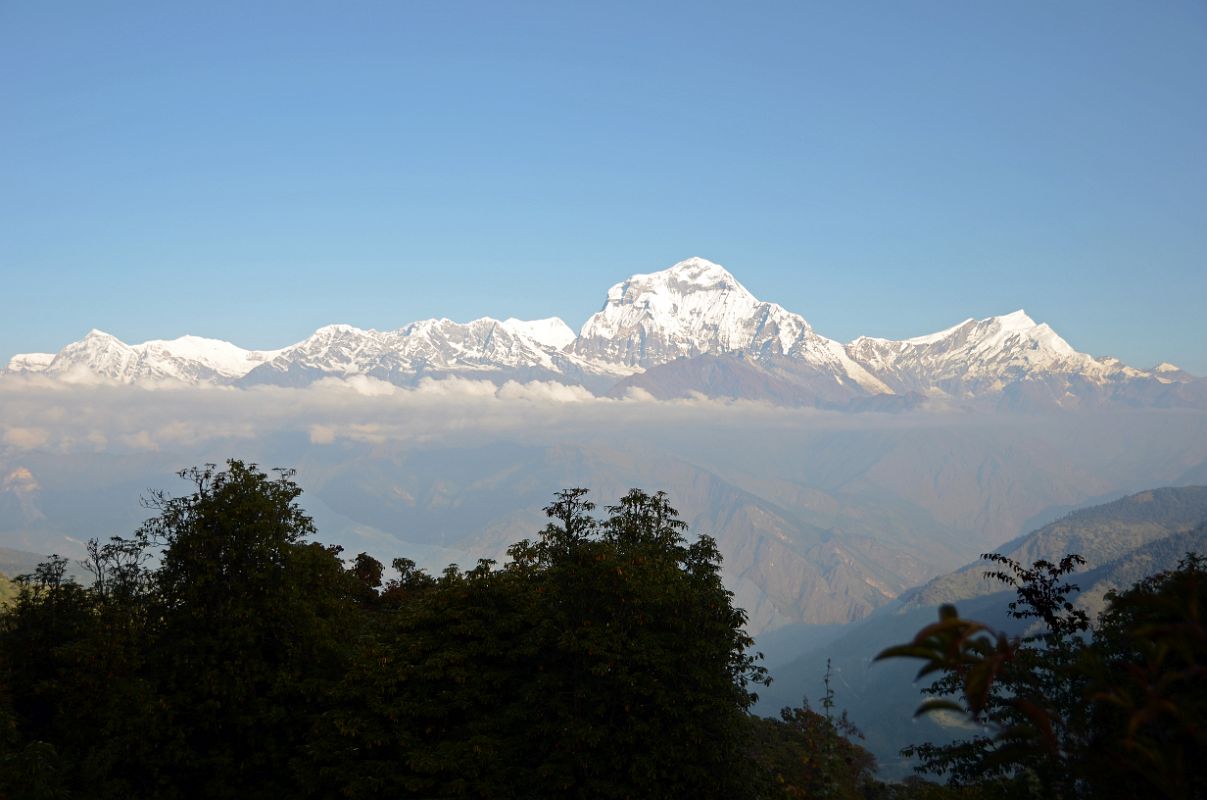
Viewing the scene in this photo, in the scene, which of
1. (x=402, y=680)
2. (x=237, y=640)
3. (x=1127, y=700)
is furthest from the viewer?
(x=237, y=640)

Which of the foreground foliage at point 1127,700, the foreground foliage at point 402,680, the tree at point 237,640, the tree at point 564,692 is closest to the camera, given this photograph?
the foreground foliage at point 1127,700

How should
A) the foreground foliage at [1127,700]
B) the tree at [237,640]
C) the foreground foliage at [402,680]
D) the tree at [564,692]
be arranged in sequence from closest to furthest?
the foreground foliage at [1127,700] → the tree at [564,692] → the foreground foliage at [402,680] → the tree at [237,640]

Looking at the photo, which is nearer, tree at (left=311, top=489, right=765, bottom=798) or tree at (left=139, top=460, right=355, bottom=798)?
tree at (left=311, top=489, right=765, bottom=798)

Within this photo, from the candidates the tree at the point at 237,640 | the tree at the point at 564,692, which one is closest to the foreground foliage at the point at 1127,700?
the tree at the point at 564,692

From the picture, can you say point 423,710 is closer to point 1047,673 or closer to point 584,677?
point 584,677

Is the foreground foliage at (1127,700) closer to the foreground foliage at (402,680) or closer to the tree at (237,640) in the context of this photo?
the foreground foliage at (402,680)

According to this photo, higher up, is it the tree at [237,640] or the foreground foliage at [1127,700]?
the foreground foliage at [1127,700]

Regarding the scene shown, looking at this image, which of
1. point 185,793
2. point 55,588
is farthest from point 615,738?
point 55,588

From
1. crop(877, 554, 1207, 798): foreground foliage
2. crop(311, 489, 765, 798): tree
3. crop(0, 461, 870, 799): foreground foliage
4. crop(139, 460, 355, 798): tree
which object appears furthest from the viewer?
crop(139, 460, 355, 798): tree

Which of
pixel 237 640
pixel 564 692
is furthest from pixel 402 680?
pixel 237 640

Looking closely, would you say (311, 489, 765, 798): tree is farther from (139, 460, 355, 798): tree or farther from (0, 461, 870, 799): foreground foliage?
(139, 460, 355, 798): tree

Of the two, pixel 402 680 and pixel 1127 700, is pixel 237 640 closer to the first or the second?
pixel 402 680

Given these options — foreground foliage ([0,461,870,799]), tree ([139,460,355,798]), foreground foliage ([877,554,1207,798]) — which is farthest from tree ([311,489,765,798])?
foreground foliage ([877,554,1207,798])

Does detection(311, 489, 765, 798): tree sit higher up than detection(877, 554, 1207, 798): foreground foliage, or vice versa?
detection(877, 554, 1207, 798): foreground foliage
